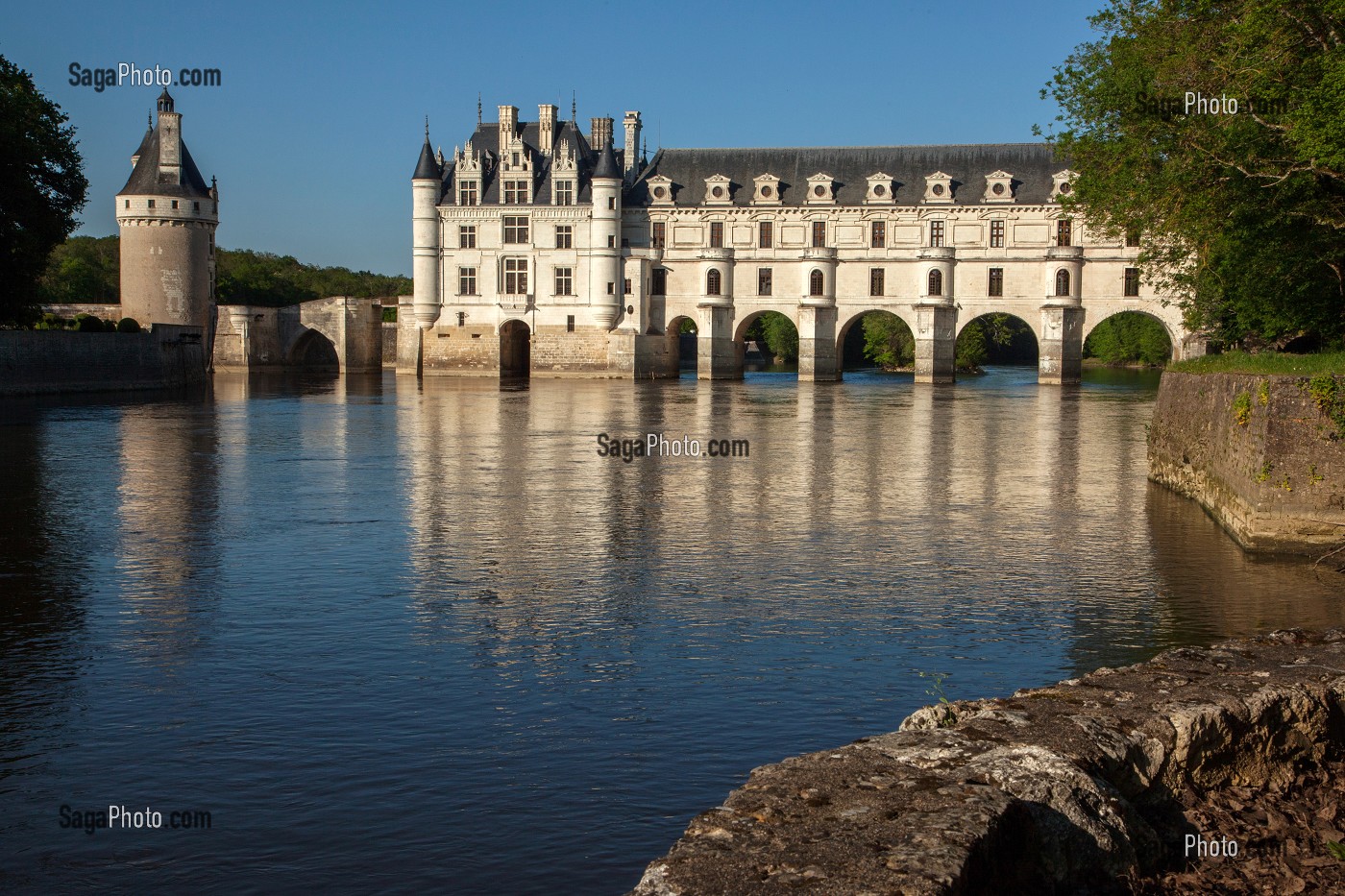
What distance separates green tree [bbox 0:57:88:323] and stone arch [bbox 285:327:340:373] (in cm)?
3734

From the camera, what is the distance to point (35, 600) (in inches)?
549

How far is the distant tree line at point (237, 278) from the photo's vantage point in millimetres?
99500

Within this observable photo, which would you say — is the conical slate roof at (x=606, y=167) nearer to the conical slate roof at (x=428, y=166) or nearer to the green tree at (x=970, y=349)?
the conical slate roof at (x=428, y=166)


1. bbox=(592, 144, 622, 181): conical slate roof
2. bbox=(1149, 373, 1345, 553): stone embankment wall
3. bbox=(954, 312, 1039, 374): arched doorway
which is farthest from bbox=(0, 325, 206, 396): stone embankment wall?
bbox=(1149, 373, 1345, 553): stone embankment wall

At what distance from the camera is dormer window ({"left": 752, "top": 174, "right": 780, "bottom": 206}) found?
248ft

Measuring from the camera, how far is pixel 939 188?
2901 inches

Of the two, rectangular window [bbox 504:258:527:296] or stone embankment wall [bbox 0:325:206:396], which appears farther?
rectangular window [bbox 504:258:527:296]

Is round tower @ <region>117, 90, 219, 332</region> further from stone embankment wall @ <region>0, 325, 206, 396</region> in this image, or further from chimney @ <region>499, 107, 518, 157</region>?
chimney @ <region>499, 107, 518, 157</region>

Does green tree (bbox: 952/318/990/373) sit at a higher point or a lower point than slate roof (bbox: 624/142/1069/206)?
lower

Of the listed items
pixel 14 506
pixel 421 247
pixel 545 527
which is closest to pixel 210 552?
pixel 545 527

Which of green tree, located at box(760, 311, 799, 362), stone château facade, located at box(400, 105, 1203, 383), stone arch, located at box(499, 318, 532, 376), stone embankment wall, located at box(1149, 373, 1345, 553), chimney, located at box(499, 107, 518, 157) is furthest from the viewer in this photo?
green tree, located at box(760, 311, 799, 362)

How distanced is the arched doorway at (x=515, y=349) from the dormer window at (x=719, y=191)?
1387 centimetres
